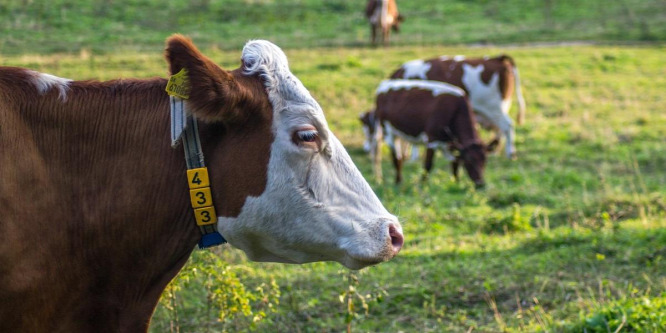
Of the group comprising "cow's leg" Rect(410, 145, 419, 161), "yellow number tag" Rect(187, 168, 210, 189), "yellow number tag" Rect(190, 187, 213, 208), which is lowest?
"cow's leg" Rect(410, 145, 419, 161)

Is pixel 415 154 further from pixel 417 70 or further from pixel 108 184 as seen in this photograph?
pixel 108 184

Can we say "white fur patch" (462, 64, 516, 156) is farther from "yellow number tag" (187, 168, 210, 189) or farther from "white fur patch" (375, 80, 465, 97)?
"yellow number tag" (187, 168, 210, 189)

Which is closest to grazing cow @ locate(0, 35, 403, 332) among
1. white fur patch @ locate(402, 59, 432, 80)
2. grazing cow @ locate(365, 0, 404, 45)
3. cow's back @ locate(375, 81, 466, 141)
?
cow's back @ locate(375, 81, 466, 141)

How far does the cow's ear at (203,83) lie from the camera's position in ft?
9.05

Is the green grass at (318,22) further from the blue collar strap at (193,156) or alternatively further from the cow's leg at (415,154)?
the blue collar strap at (193,156)

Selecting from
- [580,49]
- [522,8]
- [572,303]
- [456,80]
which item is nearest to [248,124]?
[572,303]

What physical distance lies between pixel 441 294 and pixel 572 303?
3.03ft

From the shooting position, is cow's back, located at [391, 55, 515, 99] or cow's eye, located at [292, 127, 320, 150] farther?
cow's back, located at [391, 55, 515, 99]

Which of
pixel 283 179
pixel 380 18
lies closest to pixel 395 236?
pixel 283 179

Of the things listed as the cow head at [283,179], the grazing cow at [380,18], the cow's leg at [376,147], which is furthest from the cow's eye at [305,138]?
the grazing cow at [380,18]

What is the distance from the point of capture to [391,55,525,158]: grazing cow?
1545 centimetres

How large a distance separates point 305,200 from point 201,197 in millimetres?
365

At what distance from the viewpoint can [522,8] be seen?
36000mm

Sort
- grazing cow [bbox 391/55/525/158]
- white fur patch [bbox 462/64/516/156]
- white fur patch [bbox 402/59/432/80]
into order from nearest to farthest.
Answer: white fur patch [bbox 462/64/516/156]
grazing cow [bbox 391/55/525/158]
white fur patch [bbox 402/59/432/80]
